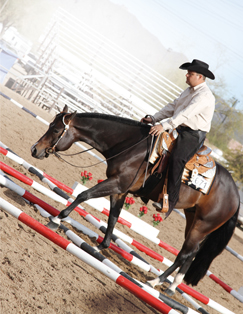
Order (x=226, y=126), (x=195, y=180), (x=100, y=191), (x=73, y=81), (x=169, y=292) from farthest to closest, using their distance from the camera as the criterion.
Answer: (x=226, y=126), (x=73, y=81), (x=169, y=292), (x=195, y=180), (x=100, y=191)

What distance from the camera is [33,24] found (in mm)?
73500

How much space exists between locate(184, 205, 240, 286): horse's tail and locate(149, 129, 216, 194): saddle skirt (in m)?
0.85

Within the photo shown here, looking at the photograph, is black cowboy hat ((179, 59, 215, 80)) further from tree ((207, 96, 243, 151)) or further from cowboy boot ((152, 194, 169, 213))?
tree ((207, 96, 243, 151))

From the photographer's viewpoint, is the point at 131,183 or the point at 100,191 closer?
the point at 100,191

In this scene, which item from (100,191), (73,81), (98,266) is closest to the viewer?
(98,266)

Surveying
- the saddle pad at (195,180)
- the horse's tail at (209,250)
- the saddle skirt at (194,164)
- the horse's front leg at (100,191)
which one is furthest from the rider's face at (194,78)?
the horse's tail at (209,250)

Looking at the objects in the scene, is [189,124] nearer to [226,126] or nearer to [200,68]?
[200,68]

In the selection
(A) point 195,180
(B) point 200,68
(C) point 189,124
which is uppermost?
(B) point 200,68

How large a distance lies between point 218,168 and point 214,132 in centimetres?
4626

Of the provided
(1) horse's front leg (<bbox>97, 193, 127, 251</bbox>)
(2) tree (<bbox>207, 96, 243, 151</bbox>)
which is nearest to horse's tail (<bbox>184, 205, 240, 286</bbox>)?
(1) horse's front leg (<bbox>97, 193, 127, 251</bbox>)

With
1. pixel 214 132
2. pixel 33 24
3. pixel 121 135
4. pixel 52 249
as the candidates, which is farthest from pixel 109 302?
pixel 33 24

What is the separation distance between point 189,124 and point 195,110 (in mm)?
230

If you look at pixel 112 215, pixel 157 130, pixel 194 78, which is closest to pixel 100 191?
pixel 112 215

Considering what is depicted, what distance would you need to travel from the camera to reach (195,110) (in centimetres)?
418
